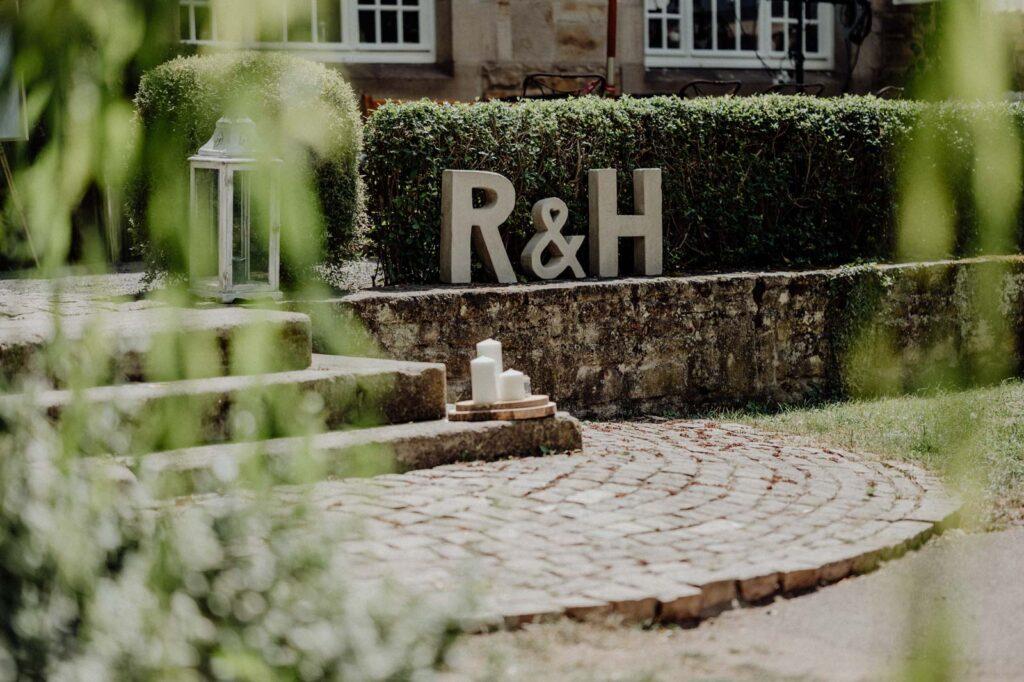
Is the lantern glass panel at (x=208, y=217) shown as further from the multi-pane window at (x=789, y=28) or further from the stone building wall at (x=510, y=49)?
the multi-pane window at (x=789, y=28)

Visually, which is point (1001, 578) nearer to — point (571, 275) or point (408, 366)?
point (408, 366)

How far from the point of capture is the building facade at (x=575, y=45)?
413 inches

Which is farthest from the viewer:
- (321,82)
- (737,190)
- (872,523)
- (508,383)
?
(737,190)

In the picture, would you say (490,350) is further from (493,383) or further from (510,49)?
(510,49)

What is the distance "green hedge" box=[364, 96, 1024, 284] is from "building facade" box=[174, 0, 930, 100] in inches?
87.9

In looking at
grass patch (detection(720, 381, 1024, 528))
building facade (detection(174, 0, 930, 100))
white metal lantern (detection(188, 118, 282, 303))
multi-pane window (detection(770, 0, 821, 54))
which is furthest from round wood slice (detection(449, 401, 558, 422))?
multi-pane window (detection(770, 0, 821, 54))

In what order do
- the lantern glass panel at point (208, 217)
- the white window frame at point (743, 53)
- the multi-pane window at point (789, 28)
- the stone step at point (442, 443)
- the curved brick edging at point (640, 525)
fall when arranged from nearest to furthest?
1. the curved brick edging at point (640, 525)
2. the stone step at point (442, 443)
3. the lantern glass panel at point (208, 217)
4. the white window frame at point (743, 53)
5. the multi-pane window at point (789, 28)

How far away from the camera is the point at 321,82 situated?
612cm

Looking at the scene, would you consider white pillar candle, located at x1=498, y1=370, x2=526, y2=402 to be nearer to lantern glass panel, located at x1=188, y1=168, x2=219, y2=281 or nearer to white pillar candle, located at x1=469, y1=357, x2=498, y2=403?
white pillar candle, located at x1=469, y1=357, x2=498, y2=403

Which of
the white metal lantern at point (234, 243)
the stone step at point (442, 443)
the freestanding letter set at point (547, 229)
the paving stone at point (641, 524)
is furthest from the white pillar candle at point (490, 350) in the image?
the freestanding letter set at point (547, 229)

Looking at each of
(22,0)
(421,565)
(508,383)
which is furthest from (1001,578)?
(22,0)

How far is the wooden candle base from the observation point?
5258 mm

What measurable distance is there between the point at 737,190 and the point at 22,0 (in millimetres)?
7107

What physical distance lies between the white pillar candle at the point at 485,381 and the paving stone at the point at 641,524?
328 mm
